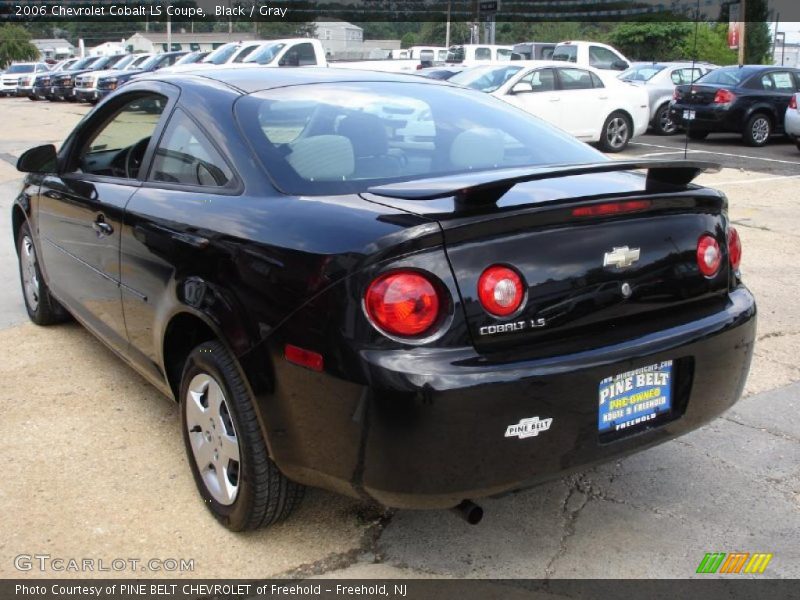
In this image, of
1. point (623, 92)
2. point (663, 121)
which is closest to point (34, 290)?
point (623, 92)

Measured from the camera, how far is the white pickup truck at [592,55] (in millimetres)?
22984

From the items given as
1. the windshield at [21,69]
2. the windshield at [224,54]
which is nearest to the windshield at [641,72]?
the windshield at [224,54]

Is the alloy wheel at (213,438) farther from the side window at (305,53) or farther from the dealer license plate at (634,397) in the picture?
the side window at (305,53)

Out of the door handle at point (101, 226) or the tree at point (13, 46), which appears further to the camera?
the tree at point (13, 46)

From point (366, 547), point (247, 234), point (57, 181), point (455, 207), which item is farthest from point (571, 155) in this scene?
point (57, 181)

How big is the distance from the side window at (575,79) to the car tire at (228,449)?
12692 mm

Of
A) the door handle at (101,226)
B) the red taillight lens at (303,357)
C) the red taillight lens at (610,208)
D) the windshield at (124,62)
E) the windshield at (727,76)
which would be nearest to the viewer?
the red taillight lens at (303,357)

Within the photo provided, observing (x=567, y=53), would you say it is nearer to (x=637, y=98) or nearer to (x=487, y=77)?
(x=637, y=98)

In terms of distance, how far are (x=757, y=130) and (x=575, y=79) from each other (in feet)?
14.2

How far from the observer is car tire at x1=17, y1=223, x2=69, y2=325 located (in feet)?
17.2

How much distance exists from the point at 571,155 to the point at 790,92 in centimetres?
1554

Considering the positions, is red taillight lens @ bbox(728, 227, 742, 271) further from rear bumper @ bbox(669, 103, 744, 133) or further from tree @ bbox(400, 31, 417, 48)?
tree @ bbox(400, 31, 417, 48)

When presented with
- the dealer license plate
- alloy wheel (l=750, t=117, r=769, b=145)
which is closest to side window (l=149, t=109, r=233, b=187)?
the dealer license plate

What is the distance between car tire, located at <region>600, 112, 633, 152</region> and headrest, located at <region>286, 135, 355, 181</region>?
41.9 ft
